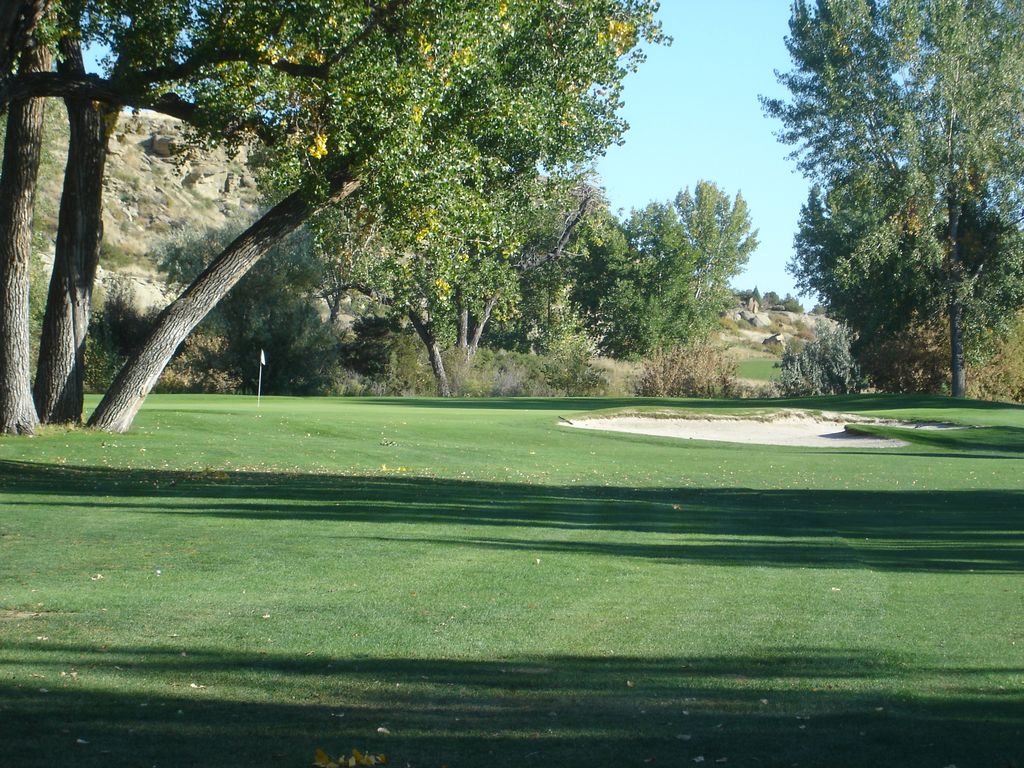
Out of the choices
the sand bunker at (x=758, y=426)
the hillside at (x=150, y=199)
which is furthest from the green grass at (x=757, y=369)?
the hillside at (x=150, y=199)

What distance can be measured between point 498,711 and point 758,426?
2748cm

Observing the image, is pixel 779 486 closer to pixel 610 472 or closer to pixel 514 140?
pixel 610 472

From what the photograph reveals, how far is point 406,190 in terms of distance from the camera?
52.7ft

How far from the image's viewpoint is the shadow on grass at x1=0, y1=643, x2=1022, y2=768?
4.73 m

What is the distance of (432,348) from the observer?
50812mm

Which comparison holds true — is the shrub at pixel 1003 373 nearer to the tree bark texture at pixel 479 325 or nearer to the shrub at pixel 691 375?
the shrub at pixel 691 375

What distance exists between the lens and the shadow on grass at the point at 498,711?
15.5 feet

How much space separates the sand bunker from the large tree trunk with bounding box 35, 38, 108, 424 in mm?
13300

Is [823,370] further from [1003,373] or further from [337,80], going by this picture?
[337,80]

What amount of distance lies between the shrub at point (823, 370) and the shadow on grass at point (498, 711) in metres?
45.0

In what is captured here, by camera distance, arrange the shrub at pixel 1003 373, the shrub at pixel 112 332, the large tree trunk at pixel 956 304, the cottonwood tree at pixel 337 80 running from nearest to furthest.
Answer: the cottonwood tree at pixel 337 80, the shrub at pixel 112 332, the large tree trunk at pixel 956 304, the shrub at pixel 1003 373

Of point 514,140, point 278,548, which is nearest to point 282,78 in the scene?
point 514,140

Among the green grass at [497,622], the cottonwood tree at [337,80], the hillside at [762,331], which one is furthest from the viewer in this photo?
the hillside at [762,331]

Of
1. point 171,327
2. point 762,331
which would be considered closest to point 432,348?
point 171,327
